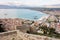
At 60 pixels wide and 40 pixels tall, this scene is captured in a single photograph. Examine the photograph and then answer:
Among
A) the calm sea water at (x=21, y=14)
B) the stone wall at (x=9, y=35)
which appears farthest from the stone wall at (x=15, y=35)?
the calm sea water at (x=21, y=14)

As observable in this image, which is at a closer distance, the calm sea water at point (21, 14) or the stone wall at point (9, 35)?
the calm sea water at point (21, 14)

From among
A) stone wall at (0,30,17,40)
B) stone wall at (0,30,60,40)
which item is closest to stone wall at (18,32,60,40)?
stone wall at (0,30,60,40)

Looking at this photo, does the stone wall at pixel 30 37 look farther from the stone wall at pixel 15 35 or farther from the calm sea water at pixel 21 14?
the calm sea water at pixel 21 14

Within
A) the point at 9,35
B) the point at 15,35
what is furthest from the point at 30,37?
the point at 9,35

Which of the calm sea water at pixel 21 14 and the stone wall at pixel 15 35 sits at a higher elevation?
the calm sea water at pixel 21 14

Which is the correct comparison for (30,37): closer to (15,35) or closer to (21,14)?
(15,35)

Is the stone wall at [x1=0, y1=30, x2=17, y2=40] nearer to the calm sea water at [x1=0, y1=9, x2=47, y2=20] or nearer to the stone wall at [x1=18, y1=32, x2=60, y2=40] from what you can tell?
the stone wall at [x1=18, y1=32, x2=60, y2=40]

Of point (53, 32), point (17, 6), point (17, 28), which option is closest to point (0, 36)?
point (17, 28)

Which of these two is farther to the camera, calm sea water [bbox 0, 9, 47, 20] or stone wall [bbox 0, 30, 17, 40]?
stone wall [bbox 0, 30, 17, 40]

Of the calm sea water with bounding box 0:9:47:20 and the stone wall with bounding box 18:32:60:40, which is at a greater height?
the calm sea water with bounding box 0:9:47:20
